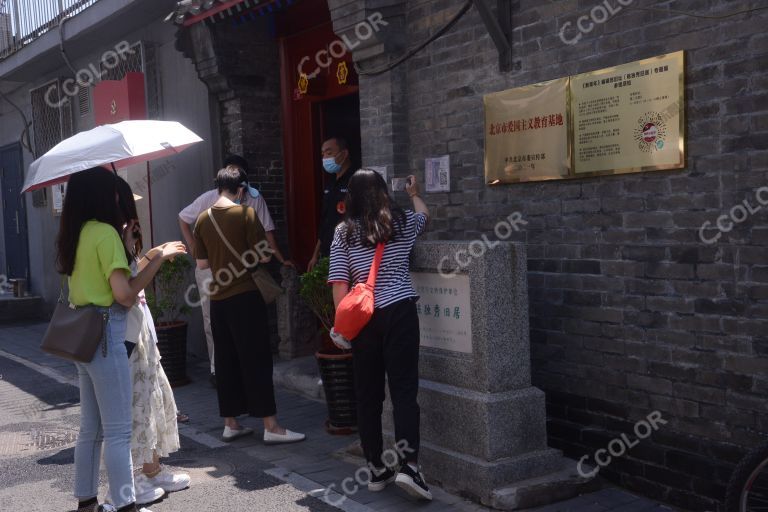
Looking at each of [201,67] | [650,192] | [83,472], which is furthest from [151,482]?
[201,67]

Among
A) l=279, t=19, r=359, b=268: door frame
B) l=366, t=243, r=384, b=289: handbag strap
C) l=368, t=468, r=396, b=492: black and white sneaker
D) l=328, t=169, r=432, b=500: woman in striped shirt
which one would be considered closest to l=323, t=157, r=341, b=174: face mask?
l=279, t=19, r=359, b=268: door frame

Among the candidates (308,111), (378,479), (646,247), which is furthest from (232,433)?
(308,111)

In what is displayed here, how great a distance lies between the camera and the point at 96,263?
13.9 feet

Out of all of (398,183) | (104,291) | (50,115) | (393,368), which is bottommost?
(393,368)

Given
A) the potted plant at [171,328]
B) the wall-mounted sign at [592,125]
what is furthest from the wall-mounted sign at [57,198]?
the wall-mounted sign at [592,125]

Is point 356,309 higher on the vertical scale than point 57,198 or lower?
lower

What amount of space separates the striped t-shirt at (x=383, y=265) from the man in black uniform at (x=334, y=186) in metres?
2.06

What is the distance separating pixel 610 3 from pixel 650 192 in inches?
46.0

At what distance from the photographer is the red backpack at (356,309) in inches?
179

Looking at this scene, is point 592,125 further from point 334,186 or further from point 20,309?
point 20,309

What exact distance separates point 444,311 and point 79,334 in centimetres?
209

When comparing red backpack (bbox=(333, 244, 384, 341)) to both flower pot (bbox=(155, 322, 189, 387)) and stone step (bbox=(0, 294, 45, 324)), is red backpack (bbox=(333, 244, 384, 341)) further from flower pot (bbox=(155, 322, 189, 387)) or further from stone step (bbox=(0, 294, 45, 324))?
stone step (bbox=(0, 294, 45, 324))

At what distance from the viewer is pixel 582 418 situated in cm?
529

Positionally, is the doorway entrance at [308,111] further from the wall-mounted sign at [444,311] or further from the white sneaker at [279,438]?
the wall-mounted sign at [444,311]
